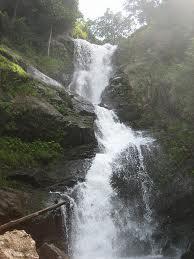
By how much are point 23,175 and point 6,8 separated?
59.7 ft

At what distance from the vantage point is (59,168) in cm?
1559

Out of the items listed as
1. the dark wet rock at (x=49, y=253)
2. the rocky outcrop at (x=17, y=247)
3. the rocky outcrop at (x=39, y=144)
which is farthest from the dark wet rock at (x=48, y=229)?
the rocky outcrop at (x=17, y=247)

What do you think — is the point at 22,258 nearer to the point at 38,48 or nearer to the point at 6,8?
the point at 38,48

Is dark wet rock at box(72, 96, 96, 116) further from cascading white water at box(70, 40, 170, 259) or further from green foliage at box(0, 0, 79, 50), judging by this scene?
green foliage at box(0, 0, 79, 50)

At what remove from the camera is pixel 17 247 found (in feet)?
25.4

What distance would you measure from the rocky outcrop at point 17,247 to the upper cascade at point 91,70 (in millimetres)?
16900

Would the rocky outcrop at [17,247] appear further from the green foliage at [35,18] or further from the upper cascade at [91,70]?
the green foliage at [35,18]

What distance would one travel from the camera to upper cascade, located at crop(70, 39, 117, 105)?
26.1m

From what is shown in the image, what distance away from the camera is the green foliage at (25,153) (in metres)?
15.0

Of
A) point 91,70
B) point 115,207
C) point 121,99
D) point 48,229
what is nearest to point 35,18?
point 91,70

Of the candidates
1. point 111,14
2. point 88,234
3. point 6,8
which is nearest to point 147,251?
point 88,234

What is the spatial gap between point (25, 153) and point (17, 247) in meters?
8.17

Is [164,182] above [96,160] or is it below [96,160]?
below

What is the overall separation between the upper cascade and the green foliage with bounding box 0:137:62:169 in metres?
8.81
